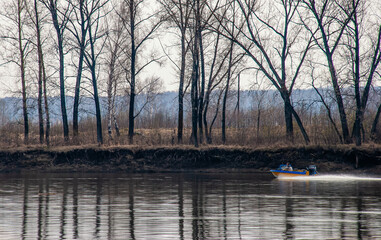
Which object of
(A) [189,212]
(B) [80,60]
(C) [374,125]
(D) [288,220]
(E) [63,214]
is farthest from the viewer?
(B) [80,60]

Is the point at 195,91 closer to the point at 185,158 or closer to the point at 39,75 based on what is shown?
the point at 185,158

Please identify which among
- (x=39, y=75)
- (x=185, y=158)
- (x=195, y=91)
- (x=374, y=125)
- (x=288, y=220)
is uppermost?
(x=39, y=75)

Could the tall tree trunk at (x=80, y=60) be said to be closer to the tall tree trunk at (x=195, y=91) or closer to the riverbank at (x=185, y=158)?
the riverbank at (x=185, y=158)

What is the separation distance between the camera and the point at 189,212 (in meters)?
16.9

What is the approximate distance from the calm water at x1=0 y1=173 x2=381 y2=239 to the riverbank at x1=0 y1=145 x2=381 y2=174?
569 inches

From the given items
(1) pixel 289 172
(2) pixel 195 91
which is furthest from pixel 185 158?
(1) pixel 289 172

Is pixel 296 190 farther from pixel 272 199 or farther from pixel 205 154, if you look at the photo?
pixel 205 154

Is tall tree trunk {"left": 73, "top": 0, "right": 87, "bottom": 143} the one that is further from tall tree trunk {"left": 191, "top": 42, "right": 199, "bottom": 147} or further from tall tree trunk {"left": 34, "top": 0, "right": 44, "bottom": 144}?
tall tree trunk {"left": 191, "top": 42, "right": 199, "bottom": 147}

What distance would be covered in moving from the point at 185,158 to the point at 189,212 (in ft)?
85.3

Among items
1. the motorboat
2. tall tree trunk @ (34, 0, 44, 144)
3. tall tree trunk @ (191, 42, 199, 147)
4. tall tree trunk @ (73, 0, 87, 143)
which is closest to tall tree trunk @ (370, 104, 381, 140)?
the motorboat

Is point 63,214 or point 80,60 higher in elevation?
point 80,60

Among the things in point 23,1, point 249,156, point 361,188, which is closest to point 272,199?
point 361,188

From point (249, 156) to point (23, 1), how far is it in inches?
1004

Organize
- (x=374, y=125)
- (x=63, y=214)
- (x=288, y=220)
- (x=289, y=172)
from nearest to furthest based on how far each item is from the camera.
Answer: (x=288, y=220) → (x=63, y=214) → (x=289, y=172) → (x=374, y=125)
